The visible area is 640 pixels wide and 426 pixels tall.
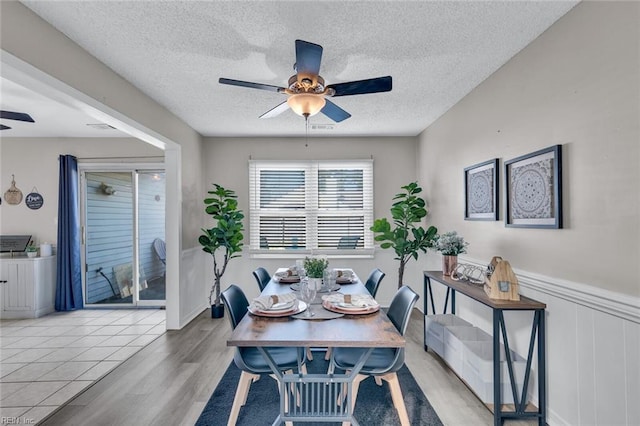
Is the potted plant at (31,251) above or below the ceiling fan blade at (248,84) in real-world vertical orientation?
below

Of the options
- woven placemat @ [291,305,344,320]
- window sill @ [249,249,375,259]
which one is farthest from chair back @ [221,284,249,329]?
window sill @ [249,249,375,259]

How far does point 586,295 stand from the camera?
1870mm

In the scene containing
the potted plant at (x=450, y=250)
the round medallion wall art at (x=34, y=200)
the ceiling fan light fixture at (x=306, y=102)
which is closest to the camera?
the ceiling fan light fixture at (x=306, y=102)

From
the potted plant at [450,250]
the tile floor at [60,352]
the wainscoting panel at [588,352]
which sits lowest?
the tile floor at [60,352]

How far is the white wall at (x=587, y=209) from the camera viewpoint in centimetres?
165

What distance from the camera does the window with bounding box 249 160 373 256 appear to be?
203 inches

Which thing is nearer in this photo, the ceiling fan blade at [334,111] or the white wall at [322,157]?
the ceiling fan blade at [334,111]

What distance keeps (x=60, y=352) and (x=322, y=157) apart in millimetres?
3987

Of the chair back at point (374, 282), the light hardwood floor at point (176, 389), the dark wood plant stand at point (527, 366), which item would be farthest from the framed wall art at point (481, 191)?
the light hardwood floor at point (176, 389)

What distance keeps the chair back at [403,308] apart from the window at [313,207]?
105 inches

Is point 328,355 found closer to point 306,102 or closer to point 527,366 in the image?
point 527,366

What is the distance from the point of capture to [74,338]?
3.80 meters

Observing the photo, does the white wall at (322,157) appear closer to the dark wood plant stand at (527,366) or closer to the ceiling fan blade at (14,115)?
the ceiling fan blade at (14,115)

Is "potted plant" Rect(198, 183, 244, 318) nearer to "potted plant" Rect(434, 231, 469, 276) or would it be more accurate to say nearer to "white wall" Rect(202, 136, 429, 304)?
"white wall" Rect(202, 136, 429, 304)
